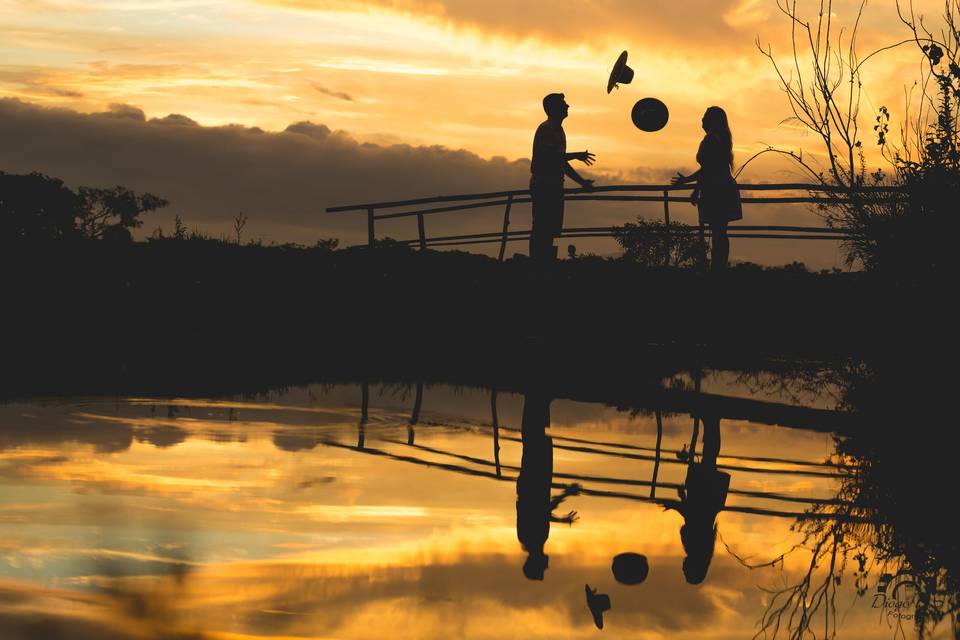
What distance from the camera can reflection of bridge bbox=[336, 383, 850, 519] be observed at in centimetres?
704

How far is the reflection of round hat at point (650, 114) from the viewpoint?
16.3 metres

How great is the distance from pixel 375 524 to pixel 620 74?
35.0 feet

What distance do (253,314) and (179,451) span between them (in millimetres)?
12637

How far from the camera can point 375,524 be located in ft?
19.7

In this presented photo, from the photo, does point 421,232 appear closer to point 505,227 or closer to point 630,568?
point 505,227

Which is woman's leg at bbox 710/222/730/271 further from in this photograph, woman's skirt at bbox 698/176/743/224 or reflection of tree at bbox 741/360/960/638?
reflection of tree at bbox 741/360/960/638

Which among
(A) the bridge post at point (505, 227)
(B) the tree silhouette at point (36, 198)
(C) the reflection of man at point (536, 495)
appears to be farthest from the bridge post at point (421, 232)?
(B) the tree silhouette at point (36, 198)

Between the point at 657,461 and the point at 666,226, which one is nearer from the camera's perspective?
the point at 657,461

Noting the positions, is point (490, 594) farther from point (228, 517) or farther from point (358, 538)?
point (228, 517)

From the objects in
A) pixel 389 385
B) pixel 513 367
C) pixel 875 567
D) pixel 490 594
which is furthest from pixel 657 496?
pixel 513 367

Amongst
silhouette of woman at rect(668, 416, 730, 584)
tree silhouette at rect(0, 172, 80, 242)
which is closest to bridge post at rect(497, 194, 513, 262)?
silhouette of woman at rect(668, 416, 730, 584)

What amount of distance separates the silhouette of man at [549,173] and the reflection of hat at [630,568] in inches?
377

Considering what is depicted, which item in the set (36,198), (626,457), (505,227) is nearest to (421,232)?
(505,227)

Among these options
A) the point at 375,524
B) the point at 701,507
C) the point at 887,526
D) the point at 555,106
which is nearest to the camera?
the point at 375,524
